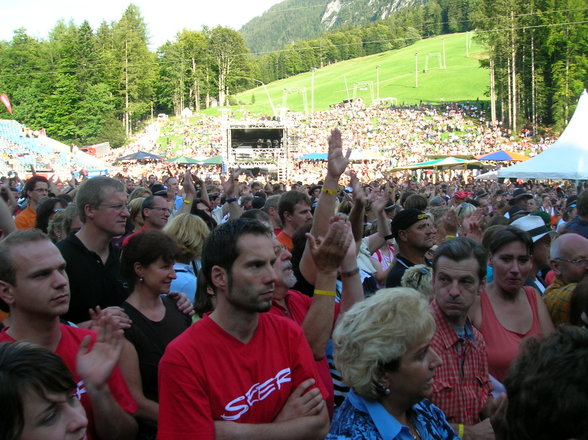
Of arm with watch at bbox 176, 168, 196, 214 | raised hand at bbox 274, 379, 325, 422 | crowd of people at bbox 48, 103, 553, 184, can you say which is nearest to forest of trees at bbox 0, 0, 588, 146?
crowd of people at bbox 48, 103, 553, 184

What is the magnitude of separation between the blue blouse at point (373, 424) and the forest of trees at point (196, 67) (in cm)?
5452

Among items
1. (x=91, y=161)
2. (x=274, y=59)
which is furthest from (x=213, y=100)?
(x=91, y=161)

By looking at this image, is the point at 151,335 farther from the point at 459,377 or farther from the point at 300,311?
the point at 459,377

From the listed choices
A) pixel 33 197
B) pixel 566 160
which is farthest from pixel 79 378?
pixel 566 160

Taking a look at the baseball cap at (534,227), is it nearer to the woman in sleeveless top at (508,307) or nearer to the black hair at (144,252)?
the woman in sleeveless top at (508,307)

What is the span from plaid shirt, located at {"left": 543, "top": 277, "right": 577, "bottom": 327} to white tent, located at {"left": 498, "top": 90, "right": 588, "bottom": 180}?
1065 cm

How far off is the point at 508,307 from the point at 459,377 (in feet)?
2.83

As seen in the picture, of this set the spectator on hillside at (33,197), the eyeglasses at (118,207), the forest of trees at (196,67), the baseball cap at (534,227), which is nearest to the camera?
the eyeglasses at (118,207)

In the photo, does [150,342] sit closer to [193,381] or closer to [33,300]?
[33,300]

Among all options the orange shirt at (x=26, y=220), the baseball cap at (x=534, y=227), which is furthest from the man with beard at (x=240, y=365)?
the orange shirt at (x=26, y=220)

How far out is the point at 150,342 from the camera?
3.29 meters

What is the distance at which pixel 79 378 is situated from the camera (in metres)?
2.68

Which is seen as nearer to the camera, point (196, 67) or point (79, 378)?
point (79, 378)

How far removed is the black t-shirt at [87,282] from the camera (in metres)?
4.04
